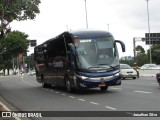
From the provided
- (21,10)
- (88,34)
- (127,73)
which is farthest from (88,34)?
(127,73)

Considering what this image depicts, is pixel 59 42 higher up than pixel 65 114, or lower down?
higher up

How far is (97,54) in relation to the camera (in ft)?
70.4

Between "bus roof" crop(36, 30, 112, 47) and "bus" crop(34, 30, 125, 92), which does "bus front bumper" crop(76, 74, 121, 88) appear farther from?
"bus roof" crop(36, 30, 112, 47)

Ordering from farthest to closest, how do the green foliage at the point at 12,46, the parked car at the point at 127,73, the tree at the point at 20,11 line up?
the green foliage at the point at 12,46, the parked car at the point at 127,73, the tree at the point at 20,11

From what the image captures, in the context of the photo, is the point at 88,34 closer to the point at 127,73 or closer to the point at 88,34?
the point at 88,34

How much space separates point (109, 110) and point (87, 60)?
7.19m

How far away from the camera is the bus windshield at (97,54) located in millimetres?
21219

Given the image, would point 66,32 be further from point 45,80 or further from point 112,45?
point 45,80

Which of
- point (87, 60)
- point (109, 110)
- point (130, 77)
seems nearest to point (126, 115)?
point (109, 110)

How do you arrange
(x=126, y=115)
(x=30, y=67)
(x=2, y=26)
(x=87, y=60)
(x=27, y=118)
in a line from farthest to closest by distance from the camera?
(x=30, y=67), (x=87, y=60), (x=2, y=26), (x=27, y=118), (x=126, y=115)

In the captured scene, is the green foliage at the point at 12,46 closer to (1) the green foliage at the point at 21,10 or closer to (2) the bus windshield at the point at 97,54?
(1) the green foliage at the point at 21,10

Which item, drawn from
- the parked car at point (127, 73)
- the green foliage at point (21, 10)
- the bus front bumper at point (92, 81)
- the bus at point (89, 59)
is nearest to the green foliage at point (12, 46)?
the parked car at point (127, 73)

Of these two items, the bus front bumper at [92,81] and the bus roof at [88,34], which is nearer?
the bus front bumper at [92,81]

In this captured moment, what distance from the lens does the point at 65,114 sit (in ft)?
46.1
